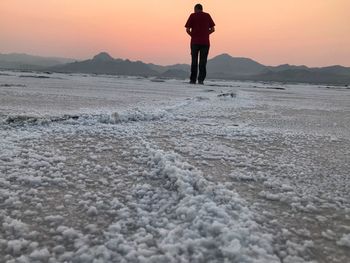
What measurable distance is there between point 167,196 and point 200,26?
24.0 feet

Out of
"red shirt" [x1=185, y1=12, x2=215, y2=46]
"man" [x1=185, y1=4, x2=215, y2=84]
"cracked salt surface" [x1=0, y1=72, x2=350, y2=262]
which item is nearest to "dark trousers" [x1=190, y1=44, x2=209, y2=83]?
"man" [x1=185, y1=4, x2=215, y2=84]

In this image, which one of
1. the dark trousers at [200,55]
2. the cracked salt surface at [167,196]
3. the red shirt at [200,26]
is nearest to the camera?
the cracked salt surface at [167,196]

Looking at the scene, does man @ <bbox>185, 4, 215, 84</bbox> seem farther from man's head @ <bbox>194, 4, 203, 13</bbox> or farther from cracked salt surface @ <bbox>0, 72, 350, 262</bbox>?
cracked salt surface @ <bbox>0, 72, 350, 262</bbox>

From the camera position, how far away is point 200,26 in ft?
25.9

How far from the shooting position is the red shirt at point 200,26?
783 centimetres

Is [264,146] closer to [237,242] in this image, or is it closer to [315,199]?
[315,199]

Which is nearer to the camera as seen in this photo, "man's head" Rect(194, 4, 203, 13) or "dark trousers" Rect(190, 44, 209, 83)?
"man's head" Rect(194, 4, 203, 13)

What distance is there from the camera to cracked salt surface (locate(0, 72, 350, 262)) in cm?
68

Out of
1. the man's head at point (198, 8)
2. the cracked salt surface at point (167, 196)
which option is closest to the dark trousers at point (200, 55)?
the man's head at point (198, 8)

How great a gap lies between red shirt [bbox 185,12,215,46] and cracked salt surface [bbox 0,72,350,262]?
641cm

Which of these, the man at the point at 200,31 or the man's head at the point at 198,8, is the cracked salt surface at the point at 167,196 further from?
the man's head at the point at 198,8

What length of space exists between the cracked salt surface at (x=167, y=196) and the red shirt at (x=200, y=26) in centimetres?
641

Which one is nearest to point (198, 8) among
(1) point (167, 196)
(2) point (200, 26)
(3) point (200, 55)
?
(2) point (200, 26)

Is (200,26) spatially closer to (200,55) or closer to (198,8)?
(198,8)
